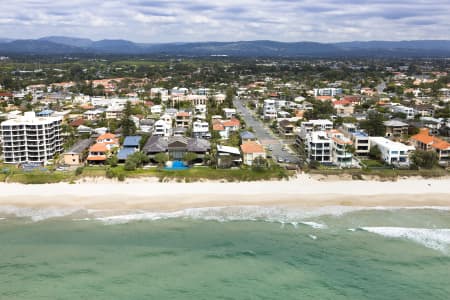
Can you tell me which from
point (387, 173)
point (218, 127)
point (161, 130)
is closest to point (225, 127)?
point (218, 127)

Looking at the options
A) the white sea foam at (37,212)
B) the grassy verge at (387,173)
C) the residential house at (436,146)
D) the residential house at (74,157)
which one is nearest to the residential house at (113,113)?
the residential house at (74,157)

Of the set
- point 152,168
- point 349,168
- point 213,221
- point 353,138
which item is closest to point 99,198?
point 152,168

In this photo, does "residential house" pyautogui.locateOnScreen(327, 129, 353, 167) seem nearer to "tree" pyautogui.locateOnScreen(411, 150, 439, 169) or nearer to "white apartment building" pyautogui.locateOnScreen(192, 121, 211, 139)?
"tree" pyautogui.locateOnScreen(411, 150, 439, 169)

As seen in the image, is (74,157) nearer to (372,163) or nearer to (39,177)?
(39,177)

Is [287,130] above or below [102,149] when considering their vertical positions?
above

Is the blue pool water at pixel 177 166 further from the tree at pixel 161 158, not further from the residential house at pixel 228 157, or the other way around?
the residential house at pixel 228 157
